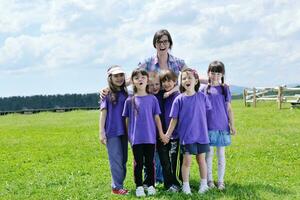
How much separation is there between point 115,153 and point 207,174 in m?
1.42

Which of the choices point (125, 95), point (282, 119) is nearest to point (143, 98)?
point (125, 95)

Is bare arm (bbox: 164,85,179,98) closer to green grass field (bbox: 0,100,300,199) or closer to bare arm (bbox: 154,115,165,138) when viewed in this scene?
bare arm (bbox: 154,115,165,138)

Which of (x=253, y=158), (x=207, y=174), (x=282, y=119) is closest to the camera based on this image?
(x=207, y=174)

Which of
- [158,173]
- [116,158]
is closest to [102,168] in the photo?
[158,173]

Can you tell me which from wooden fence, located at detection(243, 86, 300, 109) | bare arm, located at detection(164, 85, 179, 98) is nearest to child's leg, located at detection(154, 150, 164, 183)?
bare arm, located at detection(164, 85, 179, 98)

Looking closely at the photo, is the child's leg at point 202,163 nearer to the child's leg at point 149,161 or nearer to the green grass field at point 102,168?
the green grass field at point 102,168

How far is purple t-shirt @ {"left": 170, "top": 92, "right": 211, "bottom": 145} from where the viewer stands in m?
7.13

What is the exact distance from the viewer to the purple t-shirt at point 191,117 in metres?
7.13

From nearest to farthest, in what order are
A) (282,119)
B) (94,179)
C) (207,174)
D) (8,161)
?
(207,174) < (94,179) < (8,161) < (282,119)

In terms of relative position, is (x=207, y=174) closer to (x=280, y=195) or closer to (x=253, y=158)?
(x=280, y=195)

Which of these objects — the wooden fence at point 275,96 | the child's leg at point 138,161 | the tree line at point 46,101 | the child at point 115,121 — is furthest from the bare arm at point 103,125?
the tree line at point 46,101

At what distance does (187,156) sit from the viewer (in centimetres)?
723

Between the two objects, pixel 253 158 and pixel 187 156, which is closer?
pixel 187 156

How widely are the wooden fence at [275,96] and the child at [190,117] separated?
67.8 ft
